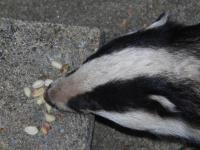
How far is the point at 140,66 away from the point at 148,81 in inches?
3.5

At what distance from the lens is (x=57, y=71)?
12.8 ft

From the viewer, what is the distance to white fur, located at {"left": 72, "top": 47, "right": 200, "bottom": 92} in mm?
2891

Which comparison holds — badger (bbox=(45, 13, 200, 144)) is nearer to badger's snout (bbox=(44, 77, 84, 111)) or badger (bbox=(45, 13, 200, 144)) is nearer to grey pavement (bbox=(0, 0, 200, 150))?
badger's snout (bbox=(44, 77, 84, 111))

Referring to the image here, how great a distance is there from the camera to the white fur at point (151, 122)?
303 centimetres

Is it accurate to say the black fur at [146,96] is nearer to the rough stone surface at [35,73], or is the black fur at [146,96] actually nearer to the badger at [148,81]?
the badger at [148,81]

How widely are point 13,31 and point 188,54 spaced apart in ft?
5.00

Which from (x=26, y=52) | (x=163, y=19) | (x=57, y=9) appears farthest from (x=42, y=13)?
(x=163, y=19)

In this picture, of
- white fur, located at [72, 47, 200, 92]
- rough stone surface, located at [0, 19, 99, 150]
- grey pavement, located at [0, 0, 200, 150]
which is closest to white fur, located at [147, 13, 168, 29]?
white fur, located at [72, 47, 200, 92]

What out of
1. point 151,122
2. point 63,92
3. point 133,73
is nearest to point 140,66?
point 133,73

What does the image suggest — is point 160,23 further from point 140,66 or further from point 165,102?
point 165,102

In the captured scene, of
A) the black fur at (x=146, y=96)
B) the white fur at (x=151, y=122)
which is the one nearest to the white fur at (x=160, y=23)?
the black fur at (x=146, y=96)

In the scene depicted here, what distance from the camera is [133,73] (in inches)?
114

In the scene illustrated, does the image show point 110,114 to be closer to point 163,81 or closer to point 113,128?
point 163,81

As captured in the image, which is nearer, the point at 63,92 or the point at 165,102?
the point at 165,102
